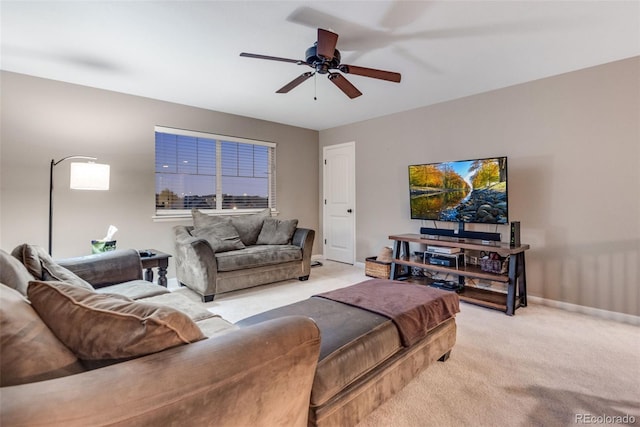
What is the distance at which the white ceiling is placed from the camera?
2123 mm

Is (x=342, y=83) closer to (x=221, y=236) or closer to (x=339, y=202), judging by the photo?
(x=221, y=236)

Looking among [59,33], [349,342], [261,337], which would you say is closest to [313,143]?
[59,33]

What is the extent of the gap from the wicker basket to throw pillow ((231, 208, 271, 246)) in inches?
66.8

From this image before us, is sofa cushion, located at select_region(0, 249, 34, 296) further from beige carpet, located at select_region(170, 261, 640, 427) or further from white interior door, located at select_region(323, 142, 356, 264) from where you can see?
white interior door, located at select_region(323, 142, 356, 264)

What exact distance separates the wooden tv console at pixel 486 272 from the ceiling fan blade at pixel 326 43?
7.67 ft

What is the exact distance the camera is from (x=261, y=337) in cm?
95

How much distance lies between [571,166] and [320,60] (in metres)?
2.80

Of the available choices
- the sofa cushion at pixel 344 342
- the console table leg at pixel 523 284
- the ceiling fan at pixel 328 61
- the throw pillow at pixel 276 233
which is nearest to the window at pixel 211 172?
the throw pillow at pixel 276 233

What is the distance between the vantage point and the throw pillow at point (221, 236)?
3.75 m

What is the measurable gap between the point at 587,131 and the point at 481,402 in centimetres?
292

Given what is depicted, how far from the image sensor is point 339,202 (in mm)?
5488

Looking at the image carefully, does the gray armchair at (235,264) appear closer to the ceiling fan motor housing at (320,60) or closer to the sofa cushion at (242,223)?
the sofa cushion at (242,223)

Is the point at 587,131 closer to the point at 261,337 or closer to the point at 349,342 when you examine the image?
the point at 349,342

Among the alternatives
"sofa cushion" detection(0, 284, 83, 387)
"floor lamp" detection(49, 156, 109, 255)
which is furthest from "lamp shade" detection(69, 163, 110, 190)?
"sofa cushion" detection(0, 284, 83, 387)
